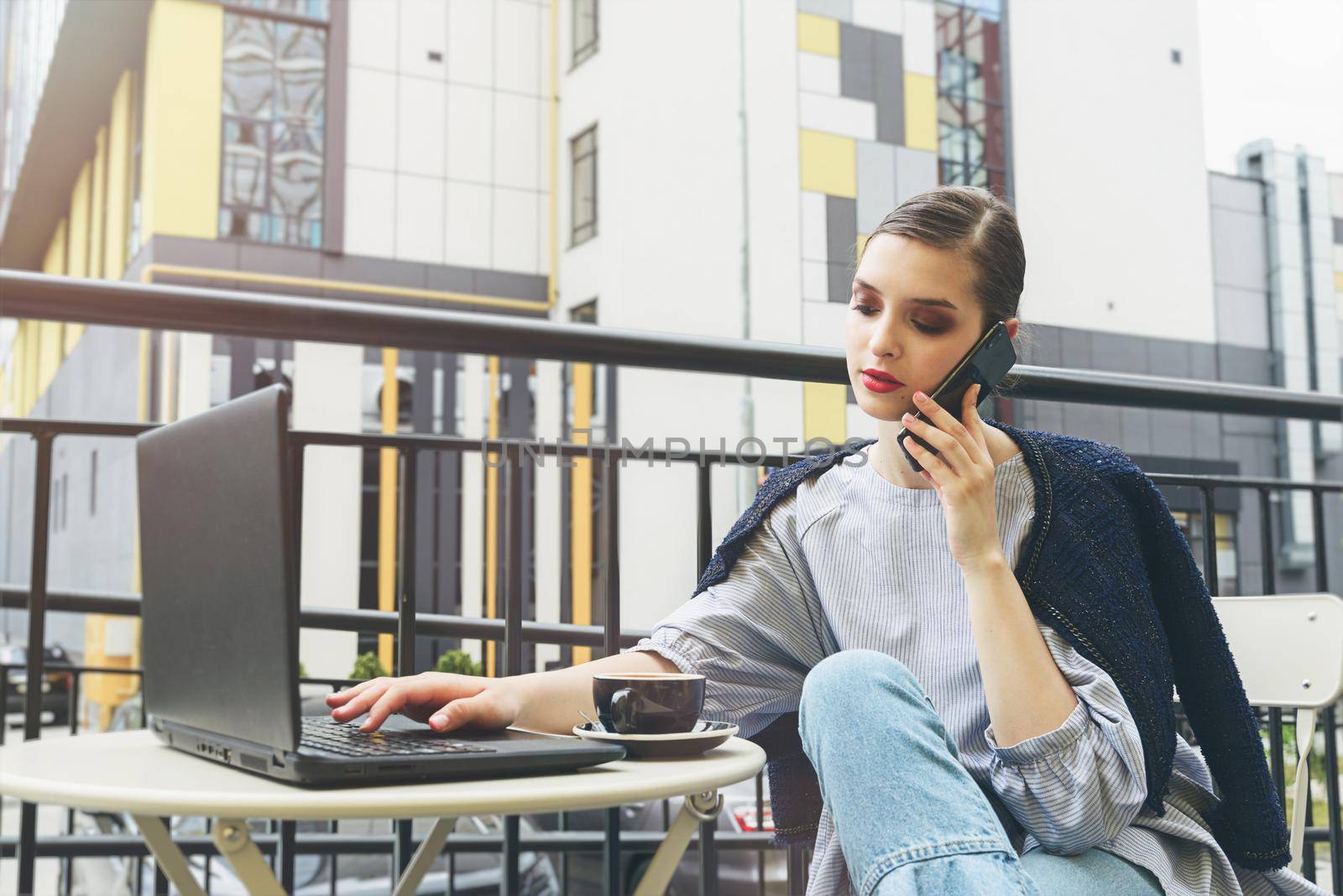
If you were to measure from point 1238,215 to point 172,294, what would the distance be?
10.5 m

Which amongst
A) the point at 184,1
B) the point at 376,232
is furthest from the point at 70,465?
the point at 184,1

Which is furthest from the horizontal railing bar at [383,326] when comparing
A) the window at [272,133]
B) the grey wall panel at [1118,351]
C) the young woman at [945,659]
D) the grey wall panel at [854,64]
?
the window at [272,133]

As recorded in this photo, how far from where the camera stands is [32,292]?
1.18 m

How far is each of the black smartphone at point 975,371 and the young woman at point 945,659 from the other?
19 millimetres

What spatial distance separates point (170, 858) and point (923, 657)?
71cm

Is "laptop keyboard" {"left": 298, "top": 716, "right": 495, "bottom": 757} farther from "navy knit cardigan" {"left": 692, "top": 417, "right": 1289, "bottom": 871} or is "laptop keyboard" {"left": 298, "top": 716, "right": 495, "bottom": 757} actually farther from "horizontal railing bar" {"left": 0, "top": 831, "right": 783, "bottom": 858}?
"horizontal railing bar" {"left": 0, "top": 831, "right": 783, "bottom": 858}

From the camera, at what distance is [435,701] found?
3.11 feet

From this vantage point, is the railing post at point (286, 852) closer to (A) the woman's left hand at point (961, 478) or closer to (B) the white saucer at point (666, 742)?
(B) the white saucer at point (666, 742)

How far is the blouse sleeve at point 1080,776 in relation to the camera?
961mm

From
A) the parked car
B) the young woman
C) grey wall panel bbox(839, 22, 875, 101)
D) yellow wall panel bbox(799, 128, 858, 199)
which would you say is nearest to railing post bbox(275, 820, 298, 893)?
the parked car

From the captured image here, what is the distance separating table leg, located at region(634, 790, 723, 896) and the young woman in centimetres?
13

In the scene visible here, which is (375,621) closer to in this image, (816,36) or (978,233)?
(978,233)

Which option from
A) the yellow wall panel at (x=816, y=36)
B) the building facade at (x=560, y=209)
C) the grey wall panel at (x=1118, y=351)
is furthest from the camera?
the grey wall panel at (x=1118, y=351)

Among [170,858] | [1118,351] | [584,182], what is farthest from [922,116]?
[170,858]
